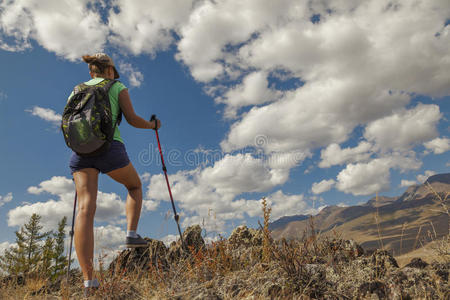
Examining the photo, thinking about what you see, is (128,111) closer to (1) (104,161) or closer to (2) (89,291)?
(1) (104,161)

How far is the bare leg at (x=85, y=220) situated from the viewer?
3686mm

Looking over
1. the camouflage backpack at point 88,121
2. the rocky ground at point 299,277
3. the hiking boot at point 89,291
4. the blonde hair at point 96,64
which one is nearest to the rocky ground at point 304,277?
the rocky ground at point 299,277

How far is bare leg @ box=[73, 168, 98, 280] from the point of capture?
369cm

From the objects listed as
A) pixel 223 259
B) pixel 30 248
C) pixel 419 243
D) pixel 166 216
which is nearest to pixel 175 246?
pixel 166 216

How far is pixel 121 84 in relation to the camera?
14.1 ft

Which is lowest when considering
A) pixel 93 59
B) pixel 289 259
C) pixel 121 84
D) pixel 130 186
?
pixel 289 259

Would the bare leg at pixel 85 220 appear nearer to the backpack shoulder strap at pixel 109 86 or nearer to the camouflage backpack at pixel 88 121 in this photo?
the camouflage backpack at pixel 88 121

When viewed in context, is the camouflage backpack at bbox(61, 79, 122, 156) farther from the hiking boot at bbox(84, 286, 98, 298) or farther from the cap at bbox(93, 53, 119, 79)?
the hiking boot at bbox(84, 286, 98, 298)

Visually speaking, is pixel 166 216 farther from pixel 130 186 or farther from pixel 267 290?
pixel 267 290

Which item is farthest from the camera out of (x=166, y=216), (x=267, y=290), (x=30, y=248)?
(x=30, y=248)

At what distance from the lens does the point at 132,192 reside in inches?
173

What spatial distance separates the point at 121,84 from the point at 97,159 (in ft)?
3.69

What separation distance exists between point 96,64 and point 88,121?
1128 mm

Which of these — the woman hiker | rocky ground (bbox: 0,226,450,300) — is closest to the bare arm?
the woman hiker
